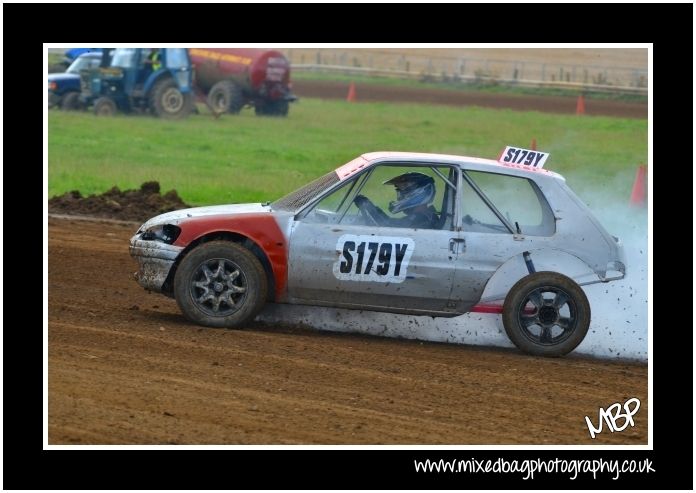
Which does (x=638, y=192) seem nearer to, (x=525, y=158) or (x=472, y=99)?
(x=525, y=158)

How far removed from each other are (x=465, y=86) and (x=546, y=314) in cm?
3385

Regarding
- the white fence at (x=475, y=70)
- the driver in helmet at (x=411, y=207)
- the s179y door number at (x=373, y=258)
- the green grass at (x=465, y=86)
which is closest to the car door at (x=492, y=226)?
the driver in helmet at (x=411, y=207)

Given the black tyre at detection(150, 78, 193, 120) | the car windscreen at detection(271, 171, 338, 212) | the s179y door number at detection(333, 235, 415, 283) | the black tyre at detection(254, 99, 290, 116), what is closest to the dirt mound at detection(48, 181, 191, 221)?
the car windscreen at detection(271, 171, 338, 212)

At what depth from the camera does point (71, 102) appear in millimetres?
29234

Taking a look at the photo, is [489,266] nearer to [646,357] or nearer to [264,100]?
[646,357]

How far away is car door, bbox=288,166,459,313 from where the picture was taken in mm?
8383

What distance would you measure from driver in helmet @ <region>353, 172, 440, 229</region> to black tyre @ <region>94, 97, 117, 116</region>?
70.4 feet

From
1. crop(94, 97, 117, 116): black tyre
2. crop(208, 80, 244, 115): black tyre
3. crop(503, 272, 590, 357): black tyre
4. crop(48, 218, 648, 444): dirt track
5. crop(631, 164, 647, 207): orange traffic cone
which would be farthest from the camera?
crop(208, 80, 244, 115): black tyre

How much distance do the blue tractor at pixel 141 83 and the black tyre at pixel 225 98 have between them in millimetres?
1948

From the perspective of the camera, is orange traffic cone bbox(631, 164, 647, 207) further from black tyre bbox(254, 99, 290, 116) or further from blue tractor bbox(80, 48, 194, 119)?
black tyre bbox(254, 99, 290, 116)

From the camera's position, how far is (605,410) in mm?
7105

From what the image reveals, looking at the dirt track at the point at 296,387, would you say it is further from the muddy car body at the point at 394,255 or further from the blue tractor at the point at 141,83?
the blue tractor at the point at 141,83

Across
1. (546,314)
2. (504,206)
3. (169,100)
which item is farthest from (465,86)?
(546,314)

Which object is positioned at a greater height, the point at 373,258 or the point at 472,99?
the point at 472,99
